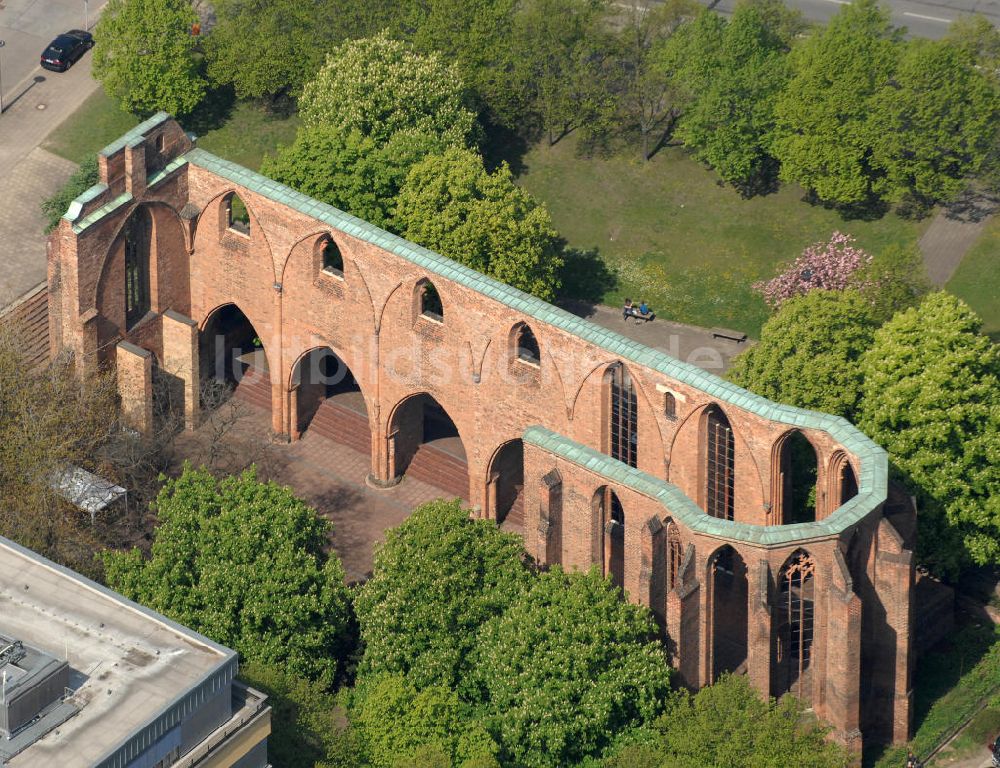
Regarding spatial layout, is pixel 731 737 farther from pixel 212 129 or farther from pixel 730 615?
pixel 212 129

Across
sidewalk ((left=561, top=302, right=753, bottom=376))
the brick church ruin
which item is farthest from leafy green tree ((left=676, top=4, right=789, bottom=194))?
the brick church ruin

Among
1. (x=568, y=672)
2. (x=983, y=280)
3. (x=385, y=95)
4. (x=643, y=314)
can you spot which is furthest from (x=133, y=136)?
(x=983, y=280)

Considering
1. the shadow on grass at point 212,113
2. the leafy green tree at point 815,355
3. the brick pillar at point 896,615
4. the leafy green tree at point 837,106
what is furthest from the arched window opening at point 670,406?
the shadow on grass at point 212,113

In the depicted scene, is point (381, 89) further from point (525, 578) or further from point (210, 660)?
point (210, 660)

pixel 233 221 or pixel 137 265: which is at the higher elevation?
pixel 233 221

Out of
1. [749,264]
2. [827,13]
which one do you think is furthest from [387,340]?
[827,13]

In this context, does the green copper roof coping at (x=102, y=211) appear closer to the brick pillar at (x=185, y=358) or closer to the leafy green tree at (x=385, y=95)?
the brick pillar at (x=185, y=358)
